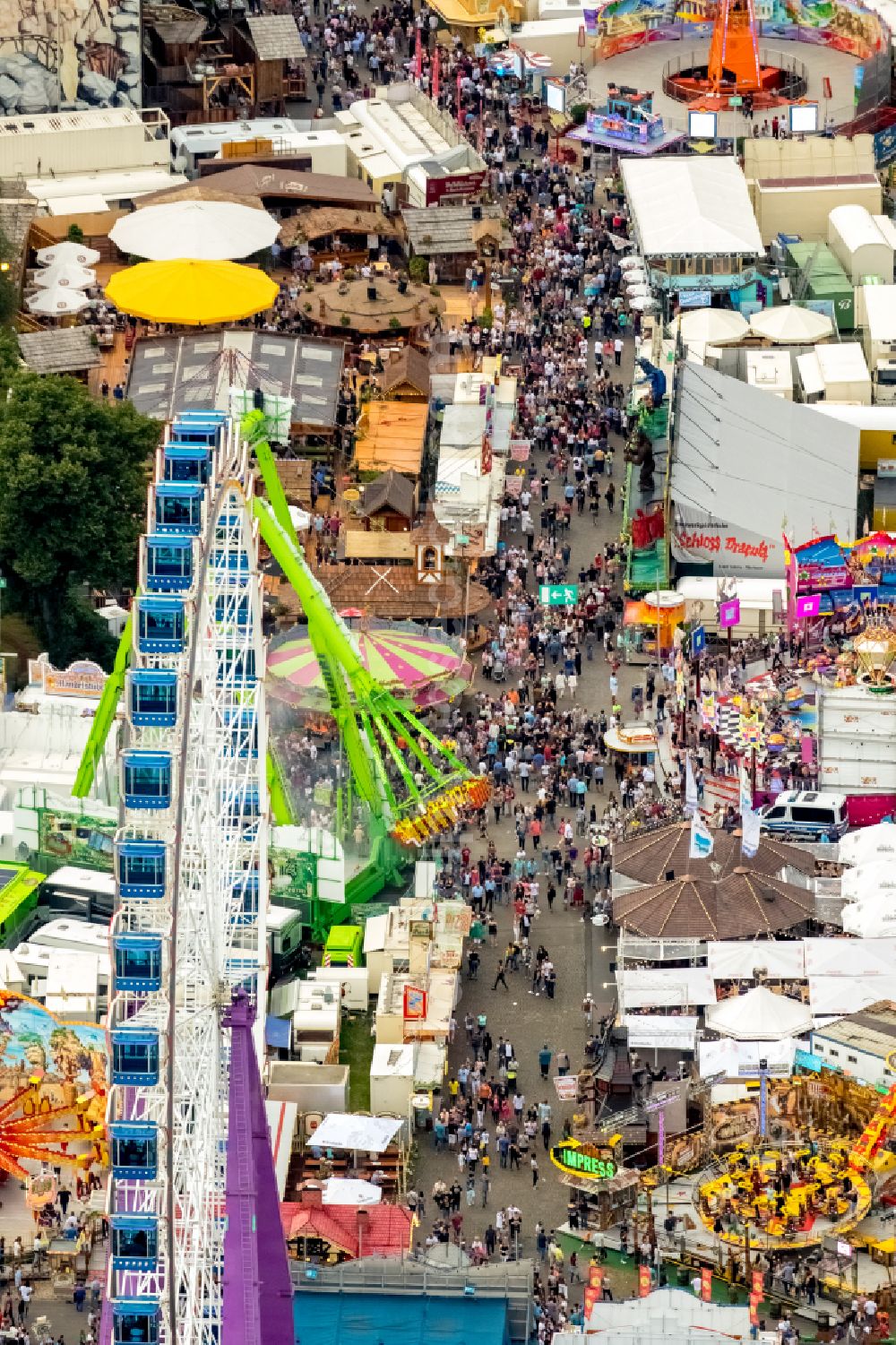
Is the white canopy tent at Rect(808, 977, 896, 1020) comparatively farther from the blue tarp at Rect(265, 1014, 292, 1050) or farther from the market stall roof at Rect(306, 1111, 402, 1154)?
the blue tarp at Rect(265, 1014, 292, 1050)

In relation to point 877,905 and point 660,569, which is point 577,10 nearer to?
point 660,569

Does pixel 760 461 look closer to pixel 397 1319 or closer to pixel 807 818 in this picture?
pixel 807 818

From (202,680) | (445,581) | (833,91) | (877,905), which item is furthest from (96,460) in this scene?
(833,91)

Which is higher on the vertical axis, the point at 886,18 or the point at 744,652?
the point at 886,18

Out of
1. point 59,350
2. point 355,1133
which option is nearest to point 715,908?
point 355,1133

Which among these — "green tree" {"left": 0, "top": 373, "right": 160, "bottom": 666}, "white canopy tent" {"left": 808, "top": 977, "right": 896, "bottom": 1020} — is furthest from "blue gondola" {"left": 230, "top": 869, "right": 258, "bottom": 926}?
"green tree" {"left": 0, "top": 373, "right": 160, "bottom": 666}
